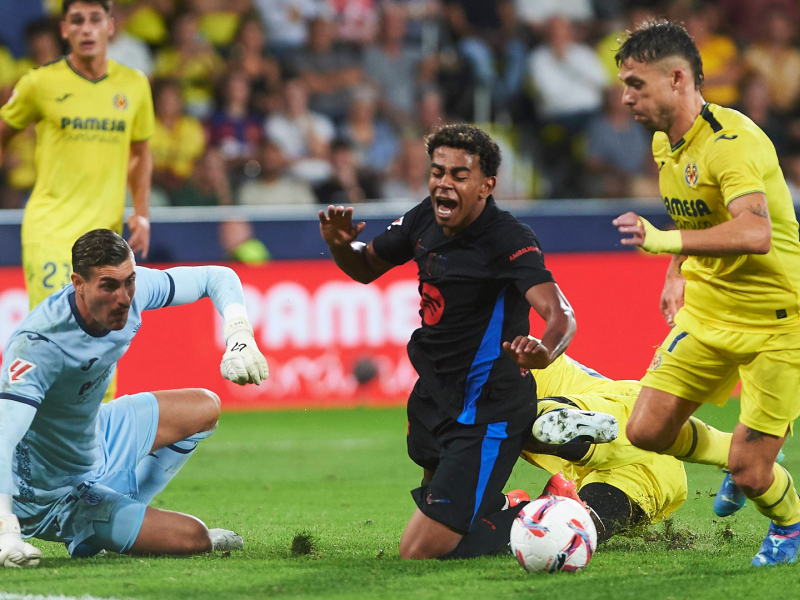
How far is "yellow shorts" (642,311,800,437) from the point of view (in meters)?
4.52

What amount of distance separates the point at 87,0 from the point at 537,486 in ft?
12.9

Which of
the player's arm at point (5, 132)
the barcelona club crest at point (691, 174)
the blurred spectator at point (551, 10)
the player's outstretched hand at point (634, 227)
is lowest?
the player's outstretched hand at point (634, 227)

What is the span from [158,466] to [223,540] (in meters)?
0.53

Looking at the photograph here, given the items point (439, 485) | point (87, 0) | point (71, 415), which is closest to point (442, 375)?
point (439, 485)

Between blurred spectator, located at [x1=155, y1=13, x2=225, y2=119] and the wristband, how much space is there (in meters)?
8.95

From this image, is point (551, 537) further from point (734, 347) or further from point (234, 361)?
point (234, 361)

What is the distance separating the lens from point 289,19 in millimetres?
13273

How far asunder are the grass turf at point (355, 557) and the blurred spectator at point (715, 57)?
20.8ft

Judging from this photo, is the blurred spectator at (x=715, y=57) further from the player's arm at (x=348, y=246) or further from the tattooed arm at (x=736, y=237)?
the tattooed arm at (x=736, y=237)

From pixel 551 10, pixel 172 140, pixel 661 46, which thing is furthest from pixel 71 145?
pixel 551 10

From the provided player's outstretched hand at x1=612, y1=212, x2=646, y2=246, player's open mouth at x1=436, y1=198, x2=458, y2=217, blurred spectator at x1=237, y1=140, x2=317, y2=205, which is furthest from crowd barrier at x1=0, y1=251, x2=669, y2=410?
player's outstretched hand at x1=612, y1=212, x2=646, y2=246

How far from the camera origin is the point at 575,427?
4742 millimetres

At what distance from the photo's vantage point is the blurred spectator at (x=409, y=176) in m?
12.3

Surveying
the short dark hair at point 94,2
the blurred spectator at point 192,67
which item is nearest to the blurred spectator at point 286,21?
the blurred spectator at point 192,67
